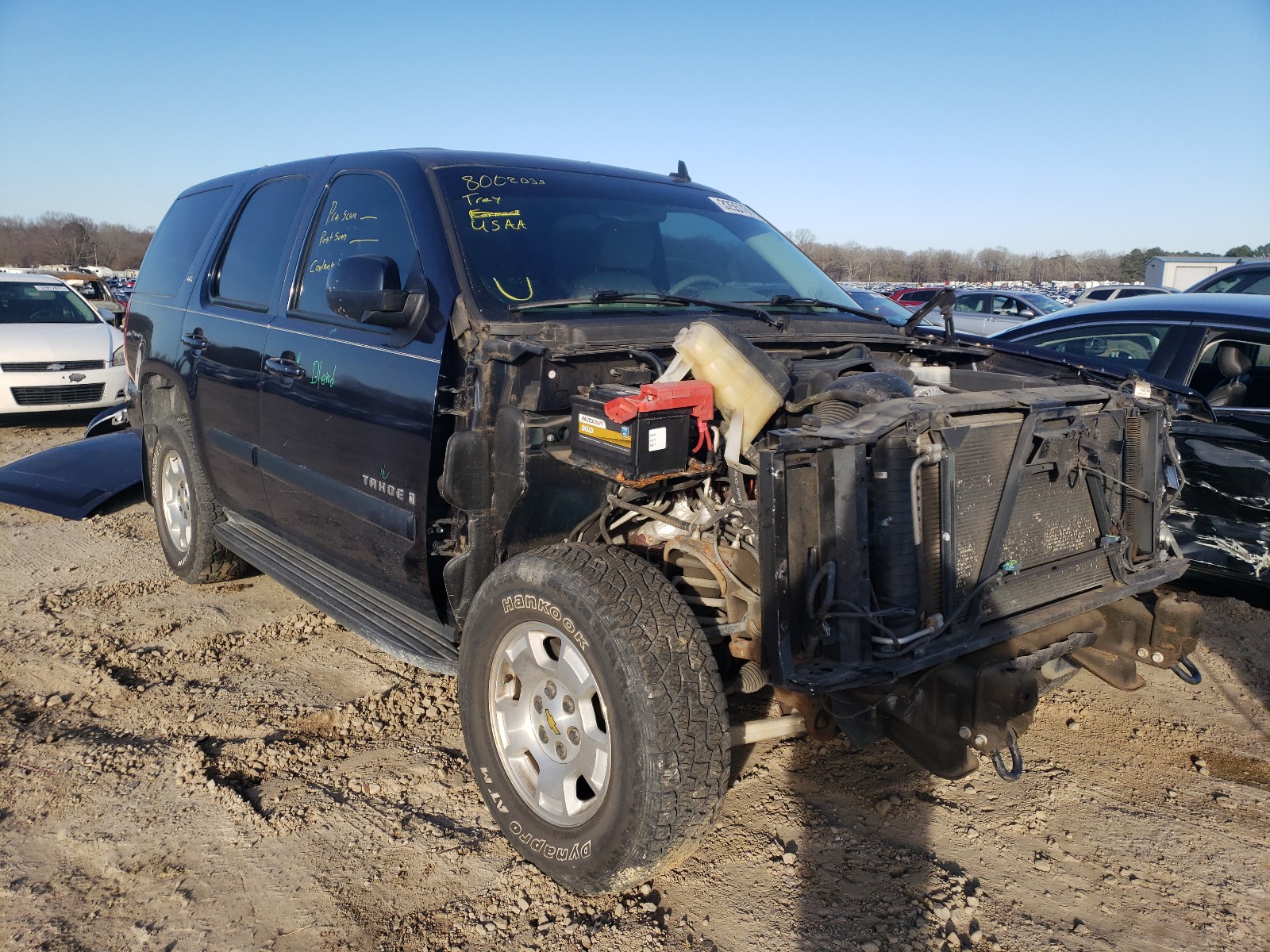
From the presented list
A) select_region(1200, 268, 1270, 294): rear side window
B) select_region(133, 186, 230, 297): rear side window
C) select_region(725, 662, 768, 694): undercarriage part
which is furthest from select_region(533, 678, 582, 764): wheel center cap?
select_region(1200, 268, 1270, 294): rear side window

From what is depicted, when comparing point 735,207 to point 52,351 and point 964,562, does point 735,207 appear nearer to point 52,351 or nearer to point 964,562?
point 964,562

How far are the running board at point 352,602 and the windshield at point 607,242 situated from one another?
1213 millimetres

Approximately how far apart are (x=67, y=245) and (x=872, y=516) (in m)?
74.2

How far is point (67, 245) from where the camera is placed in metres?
62.8

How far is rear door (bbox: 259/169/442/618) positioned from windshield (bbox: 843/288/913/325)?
2.03m

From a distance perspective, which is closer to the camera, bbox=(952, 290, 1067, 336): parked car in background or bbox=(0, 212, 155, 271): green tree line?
bbox=(952, 290, 1067, 336): parked car in background

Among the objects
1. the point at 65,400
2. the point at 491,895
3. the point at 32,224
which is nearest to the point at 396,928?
the point at 491,895

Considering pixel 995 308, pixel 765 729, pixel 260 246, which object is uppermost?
pixel 995 308

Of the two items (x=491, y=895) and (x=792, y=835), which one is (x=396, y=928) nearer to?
(x=491, y=895)

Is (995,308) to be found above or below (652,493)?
above

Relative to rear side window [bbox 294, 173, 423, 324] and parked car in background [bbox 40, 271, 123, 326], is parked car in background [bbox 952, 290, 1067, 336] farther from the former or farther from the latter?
rear side window [bbox 294, 173, 423, 324]

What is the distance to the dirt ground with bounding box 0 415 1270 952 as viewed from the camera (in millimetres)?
2510

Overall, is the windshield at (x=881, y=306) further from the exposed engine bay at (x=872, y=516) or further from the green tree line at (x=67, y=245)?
the green tree line at (x=67, y=245)

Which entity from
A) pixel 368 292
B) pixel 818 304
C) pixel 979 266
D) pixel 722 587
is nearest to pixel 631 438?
pixel 722 587
